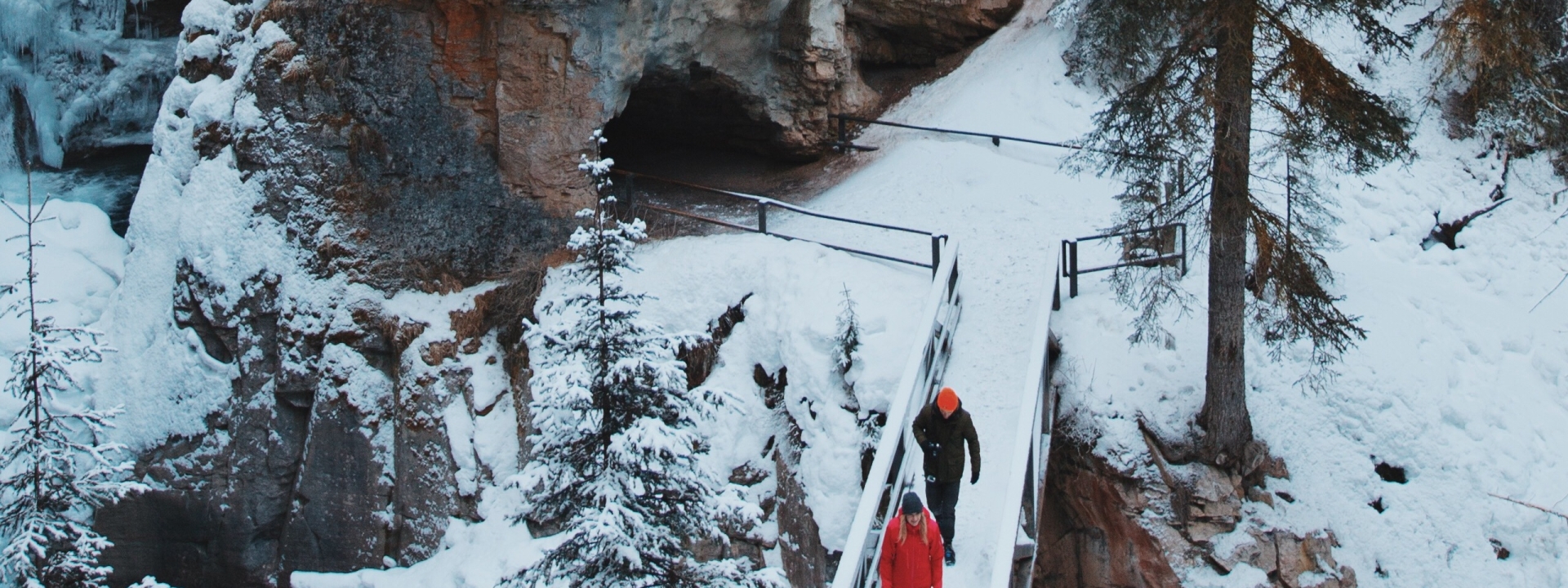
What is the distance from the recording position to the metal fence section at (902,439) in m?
9.27

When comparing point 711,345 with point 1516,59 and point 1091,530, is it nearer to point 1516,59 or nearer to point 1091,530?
point 1091,530

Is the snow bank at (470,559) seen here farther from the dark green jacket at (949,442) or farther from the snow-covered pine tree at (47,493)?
the dark green jacket at (949,442)

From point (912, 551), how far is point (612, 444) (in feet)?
7.58

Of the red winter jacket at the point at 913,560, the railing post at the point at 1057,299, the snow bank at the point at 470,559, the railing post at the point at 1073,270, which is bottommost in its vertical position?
the snow bank at the point at 470,559

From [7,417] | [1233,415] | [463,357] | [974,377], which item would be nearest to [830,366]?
[974,377]

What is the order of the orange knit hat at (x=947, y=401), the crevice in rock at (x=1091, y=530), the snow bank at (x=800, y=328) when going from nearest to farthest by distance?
the orange knit hat at (x=947, y=401), the crevice in rock at (x=1091, y=530), the snow bank at (x=800, y=328)

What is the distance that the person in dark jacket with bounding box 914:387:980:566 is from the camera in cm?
982

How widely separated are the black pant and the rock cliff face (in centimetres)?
677

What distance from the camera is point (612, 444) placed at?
9.34m

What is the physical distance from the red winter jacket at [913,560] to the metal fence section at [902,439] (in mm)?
339

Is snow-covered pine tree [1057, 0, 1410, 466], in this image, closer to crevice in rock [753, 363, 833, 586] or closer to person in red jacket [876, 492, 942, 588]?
crevice in rock [753, 363, 833, 586]

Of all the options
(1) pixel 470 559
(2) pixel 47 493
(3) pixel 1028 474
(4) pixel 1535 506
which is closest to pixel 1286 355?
(4) pixel 1535 506

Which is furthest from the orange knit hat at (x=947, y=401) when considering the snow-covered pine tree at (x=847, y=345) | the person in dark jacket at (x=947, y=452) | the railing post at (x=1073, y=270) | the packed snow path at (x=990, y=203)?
the railing post at (x=1073, y=270)

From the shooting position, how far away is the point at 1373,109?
10859mm
